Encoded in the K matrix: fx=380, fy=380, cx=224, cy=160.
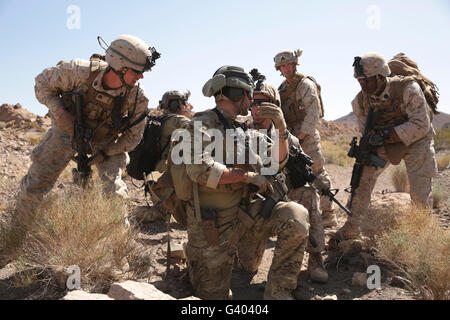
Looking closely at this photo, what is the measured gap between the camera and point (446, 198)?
8.31 meters

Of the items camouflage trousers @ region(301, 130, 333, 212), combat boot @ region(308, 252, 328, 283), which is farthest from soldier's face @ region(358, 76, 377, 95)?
combat boot @ region(308, 252, 328, 283)

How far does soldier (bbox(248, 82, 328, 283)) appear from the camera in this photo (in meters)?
4.06

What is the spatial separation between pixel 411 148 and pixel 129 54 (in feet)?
12.7

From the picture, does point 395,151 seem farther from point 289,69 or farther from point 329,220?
point 289,69

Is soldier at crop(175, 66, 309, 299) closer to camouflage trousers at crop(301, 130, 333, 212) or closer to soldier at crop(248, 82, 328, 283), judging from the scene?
soldier at crop(248, 82, 328, 283)

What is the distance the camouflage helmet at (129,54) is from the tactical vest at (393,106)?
A: 10.3 ft

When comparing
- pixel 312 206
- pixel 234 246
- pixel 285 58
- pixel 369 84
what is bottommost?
pixel 234 246

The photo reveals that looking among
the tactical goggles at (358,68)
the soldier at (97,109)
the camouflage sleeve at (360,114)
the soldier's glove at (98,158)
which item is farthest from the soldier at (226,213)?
the camouflage sleeve at (360,114)

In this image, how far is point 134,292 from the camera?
2.69 metres

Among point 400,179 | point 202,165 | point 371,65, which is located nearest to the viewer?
point 202,165

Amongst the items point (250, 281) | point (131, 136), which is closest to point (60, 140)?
point (131, 136)

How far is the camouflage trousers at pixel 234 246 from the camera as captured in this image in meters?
3.37

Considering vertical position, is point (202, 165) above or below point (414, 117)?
below

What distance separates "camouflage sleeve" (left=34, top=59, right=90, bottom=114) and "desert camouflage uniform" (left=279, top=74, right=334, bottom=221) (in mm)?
3066
